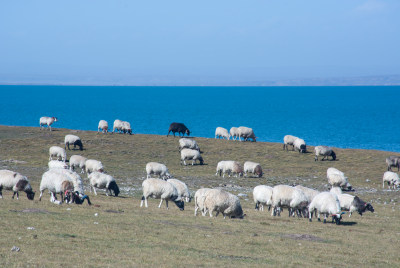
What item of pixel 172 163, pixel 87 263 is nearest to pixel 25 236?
pixel 87 263

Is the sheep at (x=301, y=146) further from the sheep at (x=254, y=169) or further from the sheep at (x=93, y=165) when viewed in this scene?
the sheep at (x=93, y=165)

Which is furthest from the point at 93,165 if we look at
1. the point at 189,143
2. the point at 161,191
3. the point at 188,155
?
the point at 189,143

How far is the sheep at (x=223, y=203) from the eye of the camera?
22.2 metres

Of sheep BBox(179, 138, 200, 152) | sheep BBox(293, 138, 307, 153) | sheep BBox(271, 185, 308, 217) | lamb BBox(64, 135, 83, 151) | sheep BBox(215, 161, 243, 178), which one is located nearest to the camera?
sheep BBox(271, 185, 308, 217)

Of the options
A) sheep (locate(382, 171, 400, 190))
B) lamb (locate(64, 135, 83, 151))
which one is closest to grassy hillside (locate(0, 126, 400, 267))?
sheep (locate(382, 171, 400, 190))

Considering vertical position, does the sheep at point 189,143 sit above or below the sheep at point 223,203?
above

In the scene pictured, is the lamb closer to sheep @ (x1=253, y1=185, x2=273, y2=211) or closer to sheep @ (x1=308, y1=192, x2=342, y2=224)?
sheep @ (x1=253, y1=185, x2=273, y2=211)

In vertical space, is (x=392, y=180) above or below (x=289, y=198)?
above

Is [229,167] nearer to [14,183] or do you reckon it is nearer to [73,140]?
[73,140]

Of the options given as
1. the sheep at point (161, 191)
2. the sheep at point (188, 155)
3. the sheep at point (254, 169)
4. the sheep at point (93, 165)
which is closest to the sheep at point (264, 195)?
the sheep at point (161, 191)

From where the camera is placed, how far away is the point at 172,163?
47.2 meters

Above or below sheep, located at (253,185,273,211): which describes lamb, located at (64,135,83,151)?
Answer: above

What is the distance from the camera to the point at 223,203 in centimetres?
2222

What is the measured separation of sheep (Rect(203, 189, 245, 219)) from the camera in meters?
22.2
